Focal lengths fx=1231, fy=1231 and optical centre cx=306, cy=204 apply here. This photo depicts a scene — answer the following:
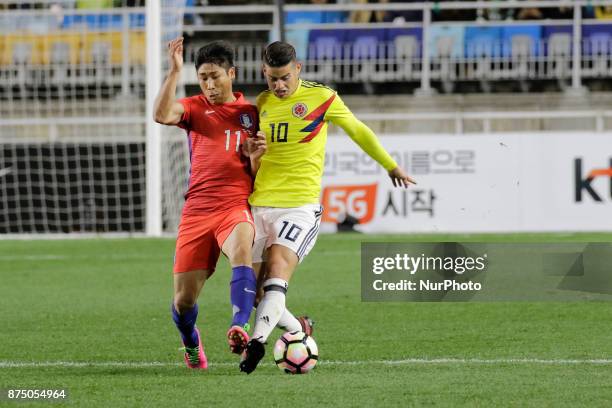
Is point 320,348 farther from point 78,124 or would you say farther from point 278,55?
point 78,124

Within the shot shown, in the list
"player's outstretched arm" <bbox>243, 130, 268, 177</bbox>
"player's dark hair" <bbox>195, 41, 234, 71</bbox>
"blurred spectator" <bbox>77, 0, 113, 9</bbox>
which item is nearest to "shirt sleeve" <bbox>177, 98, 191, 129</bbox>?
"player's dark hair" <bbox>195, 41, 234, 71</bbox>

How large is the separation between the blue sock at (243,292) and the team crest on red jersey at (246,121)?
2.69 ft

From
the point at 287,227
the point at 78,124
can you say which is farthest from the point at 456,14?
the point at 287,227

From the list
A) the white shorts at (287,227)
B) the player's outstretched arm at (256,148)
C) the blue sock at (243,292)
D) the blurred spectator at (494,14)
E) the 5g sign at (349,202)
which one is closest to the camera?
the blue sock at (243,292)

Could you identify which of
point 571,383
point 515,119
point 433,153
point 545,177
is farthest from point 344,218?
point 571,383

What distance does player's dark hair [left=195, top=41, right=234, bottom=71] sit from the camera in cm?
652

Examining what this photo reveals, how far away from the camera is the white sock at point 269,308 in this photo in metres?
6.20

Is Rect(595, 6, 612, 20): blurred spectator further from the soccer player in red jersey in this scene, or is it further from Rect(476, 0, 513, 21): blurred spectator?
the soccer player in red jersey

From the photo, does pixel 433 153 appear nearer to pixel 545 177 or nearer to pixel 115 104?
pixel 545 177

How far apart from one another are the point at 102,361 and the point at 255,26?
15.8m

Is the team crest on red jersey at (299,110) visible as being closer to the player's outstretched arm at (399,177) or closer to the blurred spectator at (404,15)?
the player's outstretched arm at (399,177)

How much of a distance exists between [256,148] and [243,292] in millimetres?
778

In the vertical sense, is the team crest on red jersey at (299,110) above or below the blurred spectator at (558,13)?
below

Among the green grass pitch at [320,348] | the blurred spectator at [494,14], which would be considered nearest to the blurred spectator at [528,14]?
the blurred spectator at [494,14]
